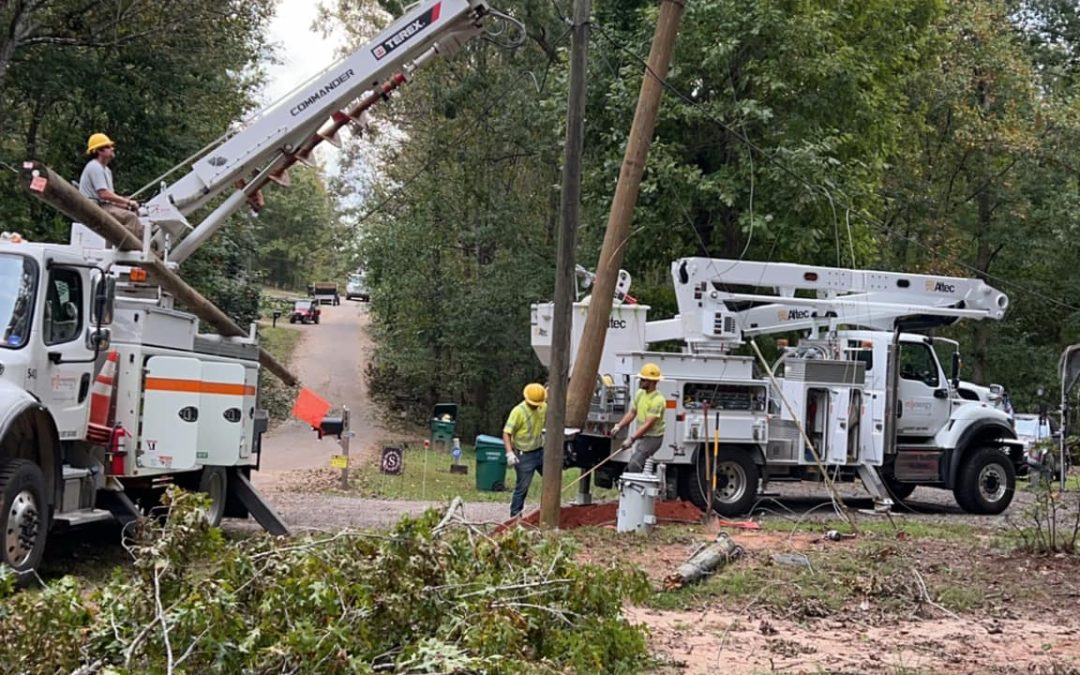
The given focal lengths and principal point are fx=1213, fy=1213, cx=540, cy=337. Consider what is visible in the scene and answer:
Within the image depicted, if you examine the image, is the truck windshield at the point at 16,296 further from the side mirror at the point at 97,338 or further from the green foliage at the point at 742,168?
the green foliage at the point at 742,168

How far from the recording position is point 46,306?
31.7 feet

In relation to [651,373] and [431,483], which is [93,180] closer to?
[651,373]

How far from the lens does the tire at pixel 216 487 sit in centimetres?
1215

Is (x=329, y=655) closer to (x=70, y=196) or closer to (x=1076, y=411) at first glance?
(x=70, y=196)

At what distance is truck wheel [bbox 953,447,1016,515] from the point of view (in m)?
18.2

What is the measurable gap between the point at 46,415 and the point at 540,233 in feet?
84.4

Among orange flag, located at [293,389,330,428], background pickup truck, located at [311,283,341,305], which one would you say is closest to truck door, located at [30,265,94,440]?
orange flag, located at [293,389,330,428]

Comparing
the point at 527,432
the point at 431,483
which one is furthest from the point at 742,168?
the point at 527,432

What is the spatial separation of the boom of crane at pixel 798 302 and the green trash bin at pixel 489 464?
4760 millimetres

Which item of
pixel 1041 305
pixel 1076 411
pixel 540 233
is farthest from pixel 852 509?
pixel 1041 305

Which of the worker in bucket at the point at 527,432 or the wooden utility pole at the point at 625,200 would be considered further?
the worker in bucket at the point at 527,432

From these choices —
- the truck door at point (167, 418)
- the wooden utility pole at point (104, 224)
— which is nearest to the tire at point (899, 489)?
the wooden utility pole at point (104, 224)

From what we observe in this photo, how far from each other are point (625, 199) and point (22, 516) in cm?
739

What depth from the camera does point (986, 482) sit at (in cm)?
1845
